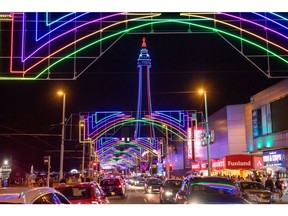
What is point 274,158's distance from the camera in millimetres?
37625

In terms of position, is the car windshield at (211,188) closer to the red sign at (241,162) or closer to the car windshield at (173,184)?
the car windshield at (173,184)

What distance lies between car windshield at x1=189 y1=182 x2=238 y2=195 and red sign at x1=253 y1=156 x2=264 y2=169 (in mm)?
26371

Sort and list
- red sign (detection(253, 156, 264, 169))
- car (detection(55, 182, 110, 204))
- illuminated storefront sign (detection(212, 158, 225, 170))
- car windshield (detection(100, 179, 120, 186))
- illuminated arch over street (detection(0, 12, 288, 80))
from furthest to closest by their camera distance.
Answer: illuminated storefront sign (detection(212, 158, 225, 170)) < red sign (detection(253, 156, 264, 169)) < car windshield (detection(100, 179, 120, 186)) < illuminated arch over street (detection(0, 12, 288, 80)) < car (detection(55, 182, 110, 204))

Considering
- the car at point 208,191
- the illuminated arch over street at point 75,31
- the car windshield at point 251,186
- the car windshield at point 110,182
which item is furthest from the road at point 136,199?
the car at point 208,191

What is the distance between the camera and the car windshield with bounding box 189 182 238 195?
15961 millimetres

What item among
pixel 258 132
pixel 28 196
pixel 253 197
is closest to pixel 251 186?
pixel 253 197

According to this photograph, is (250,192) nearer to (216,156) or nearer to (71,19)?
(71,19)

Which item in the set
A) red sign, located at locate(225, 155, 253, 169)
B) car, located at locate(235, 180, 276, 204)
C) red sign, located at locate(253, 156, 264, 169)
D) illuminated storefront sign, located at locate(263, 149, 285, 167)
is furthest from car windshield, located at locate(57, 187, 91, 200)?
red sign, located at locate(225, 155, 253, 169)

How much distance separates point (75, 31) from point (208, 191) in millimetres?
8061

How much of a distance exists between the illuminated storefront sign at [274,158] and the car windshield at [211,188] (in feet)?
69.1

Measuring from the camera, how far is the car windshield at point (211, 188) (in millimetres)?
15961

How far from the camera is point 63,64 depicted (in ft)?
67.8

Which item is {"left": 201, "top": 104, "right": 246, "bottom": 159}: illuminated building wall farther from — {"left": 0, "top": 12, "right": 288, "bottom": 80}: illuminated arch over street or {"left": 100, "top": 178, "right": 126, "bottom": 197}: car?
{"left": 0, "top": 12, "right": 288, "bottom": 80}: illuminated arch over street
